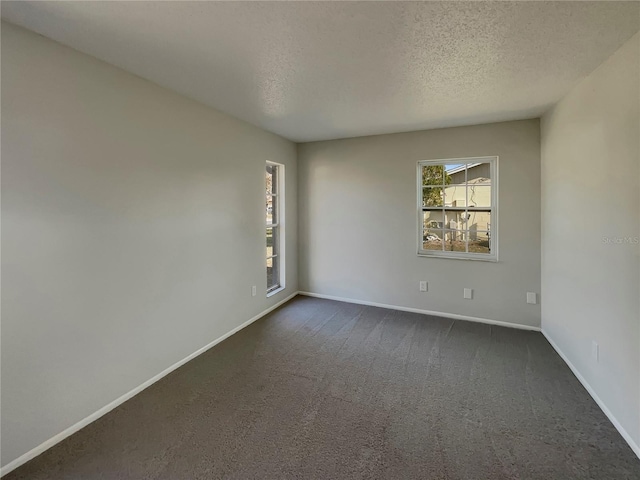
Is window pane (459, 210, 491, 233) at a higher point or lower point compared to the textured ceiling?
lower

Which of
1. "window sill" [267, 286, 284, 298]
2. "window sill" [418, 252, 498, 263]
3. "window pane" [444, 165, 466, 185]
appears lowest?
"window sill" [267, 286, 284, 298]

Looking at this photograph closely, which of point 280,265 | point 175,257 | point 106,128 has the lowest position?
point 280,265

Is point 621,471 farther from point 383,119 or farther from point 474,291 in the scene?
point 383,119

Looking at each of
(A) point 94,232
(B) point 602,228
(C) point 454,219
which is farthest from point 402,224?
(A) point 94,232

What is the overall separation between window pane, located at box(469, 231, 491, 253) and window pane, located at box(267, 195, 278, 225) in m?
2.65

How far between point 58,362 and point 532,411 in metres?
3.14

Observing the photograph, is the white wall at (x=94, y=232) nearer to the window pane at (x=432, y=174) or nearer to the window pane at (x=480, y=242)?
the window pane at (x=432, y=174)

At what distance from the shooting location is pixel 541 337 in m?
3.27

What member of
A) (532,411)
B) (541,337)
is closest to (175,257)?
(532,411)

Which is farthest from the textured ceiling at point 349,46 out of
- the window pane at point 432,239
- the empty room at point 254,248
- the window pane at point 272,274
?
the window pane at point 272,274

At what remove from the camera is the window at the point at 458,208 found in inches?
146

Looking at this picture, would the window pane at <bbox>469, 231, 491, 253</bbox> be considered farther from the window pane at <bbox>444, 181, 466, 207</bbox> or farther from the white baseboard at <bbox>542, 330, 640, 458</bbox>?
the white baseboard at <bbox>542, 330, 640, 458</bbox>

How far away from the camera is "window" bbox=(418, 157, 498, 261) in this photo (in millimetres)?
3701

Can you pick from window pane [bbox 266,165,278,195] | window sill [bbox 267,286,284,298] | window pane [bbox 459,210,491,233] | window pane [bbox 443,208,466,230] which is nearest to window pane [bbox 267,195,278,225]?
window pane [bbox 266,165,278,195]
